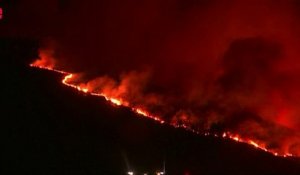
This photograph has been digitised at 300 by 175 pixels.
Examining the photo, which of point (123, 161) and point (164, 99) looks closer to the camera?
point (123, 161)

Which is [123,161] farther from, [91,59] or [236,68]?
[91,59]

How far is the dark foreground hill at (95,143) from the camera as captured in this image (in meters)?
18.6

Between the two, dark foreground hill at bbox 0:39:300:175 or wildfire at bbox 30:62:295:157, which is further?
wildfire at bbox 30:62:295:157

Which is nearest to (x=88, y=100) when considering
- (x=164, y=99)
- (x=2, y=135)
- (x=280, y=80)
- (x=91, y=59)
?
(x=164, y=99)

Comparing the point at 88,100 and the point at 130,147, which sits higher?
the point at 88,100

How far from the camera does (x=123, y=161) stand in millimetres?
19172

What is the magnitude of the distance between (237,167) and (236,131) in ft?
13.9

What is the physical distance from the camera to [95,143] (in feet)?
66.7

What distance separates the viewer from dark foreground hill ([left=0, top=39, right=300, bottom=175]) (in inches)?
732

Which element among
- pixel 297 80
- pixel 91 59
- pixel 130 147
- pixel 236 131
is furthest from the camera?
pixel 91 59

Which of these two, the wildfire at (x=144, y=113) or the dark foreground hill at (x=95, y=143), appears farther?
the wildfire at (x=144, y=113)

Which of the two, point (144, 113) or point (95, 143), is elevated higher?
point (144, 113)

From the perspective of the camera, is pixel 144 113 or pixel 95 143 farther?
pixel 144 113

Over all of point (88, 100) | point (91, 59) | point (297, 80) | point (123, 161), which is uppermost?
point (91, 59)
